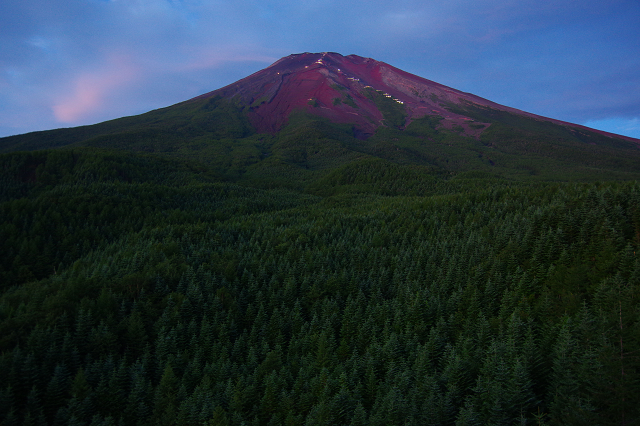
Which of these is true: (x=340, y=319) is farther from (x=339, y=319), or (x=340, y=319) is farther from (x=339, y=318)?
(x=339, y=319)

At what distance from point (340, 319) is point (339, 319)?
0.65 m

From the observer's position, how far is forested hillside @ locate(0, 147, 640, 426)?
90.0ft

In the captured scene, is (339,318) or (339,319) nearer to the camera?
(339,319)

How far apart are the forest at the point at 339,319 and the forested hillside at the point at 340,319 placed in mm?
260

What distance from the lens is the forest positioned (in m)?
27.4

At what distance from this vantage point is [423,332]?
42.6m

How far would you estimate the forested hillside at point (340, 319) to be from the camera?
27422 millimetres

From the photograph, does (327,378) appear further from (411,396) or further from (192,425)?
(192,425)

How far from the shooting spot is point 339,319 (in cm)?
5234

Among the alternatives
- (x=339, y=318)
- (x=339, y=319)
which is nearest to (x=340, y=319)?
(x=339, y=318)

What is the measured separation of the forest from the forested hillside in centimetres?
26

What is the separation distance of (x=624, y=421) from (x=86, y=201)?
123955mm

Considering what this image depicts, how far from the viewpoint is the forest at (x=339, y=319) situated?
27.4 metres

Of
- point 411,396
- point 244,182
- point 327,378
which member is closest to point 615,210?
point 411,396
